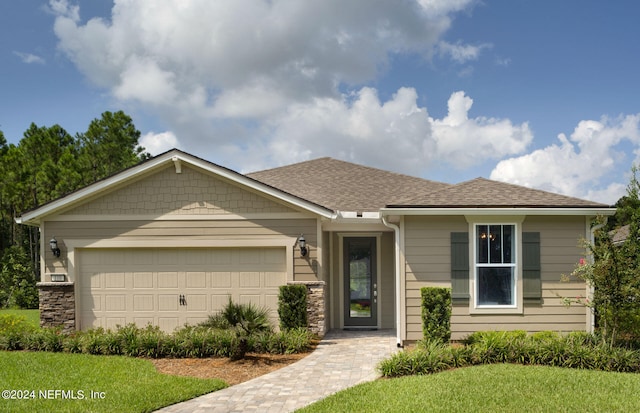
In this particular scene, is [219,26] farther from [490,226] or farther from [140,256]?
[490,226]

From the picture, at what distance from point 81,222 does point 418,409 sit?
9.45 metres

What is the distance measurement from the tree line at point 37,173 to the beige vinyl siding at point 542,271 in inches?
689

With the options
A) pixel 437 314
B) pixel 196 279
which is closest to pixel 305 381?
pixel 437 314

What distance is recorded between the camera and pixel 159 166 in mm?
11570

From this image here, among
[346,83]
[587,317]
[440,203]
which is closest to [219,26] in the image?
[346,83]

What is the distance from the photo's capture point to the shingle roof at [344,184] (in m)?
14.0

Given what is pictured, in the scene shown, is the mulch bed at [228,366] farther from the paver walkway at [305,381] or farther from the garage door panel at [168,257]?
the garage door panel at [168,257]

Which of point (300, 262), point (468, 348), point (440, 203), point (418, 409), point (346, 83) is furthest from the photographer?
point (346, 83)

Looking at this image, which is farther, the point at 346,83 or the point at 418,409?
the point at 346,83

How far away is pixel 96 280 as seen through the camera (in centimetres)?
1180

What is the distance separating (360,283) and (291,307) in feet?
8.80

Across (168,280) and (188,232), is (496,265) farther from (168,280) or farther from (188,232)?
(168,280)

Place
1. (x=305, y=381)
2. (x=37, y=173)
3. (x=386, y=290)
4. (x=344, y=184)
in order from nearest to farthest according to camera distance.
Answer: (x=305, y=381) → (x=386, y=290) → (x=344, y=184) → (x=37, y=173)

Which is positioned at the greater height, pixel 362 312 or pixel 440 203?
pixel 440 203
